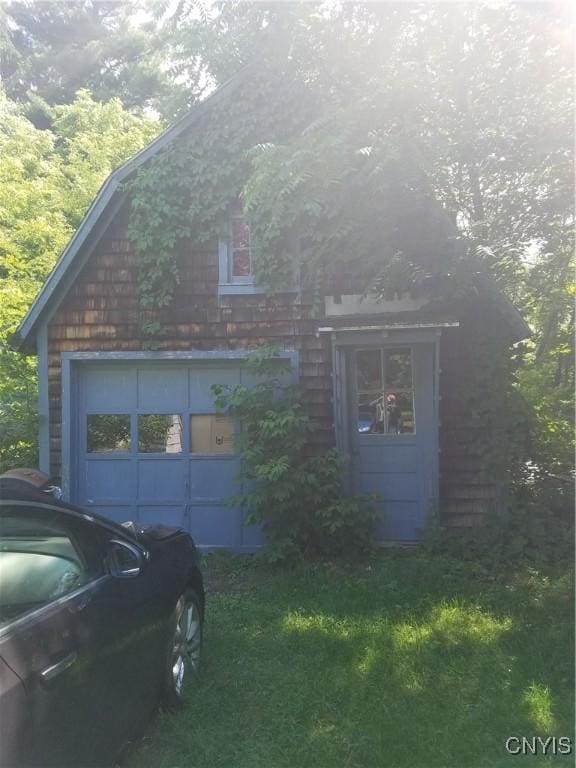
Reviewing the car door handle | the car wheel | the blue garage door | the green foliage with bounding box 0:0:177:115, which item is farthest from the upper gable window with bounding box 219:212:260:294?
the green foliage with bounding box 0:0:177:115

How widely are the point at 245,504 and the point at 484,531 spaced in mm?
2444

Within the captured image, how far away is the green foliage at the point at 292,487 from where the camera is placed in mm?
6473

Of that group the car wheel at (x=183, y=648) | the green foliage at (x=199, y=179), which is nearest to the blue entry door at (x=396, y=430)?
the green foliage at (x=199, y=179)

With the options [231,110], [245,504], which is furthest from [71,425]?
[231,110]

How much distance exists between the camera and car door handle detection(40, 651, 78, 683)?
7.73 feet

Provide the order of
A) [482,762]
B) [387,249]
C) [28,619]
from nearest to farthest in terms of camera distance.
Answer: [28,619] → [482,762] → [387,249]

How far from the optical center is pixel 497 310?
6707 mm

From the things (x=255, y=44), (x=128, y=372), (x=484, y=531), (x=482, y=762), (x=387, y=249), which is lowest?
(x=482, y=762)

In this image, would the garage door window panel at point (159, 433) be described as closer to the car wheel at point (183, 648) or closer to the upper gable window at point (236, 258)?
the upper gable window at point (236, 258)

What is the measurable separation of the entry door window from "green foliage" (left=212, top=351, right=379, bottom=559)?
3.17ft

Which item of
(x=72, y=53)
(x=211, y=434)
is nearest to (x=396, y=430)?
(x=211, y=434)

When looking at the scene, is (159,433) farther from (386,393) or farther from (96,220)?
(386,393)

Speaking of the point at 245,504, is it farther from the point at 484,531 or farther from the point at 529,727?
the point at 529,727

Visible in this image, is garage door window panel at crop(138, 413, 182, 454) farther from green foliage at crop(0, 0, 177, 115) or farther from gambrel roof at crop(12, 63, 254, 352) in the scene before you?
green foliage at crop(0, 0, 177, 115)
